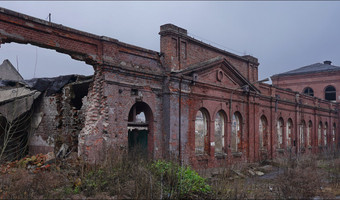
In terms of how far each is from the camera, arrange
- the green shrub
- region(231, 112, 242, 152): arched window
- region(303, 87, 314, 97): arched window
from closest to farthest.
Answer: the green shrub → region(231, 112, 242, 152): arched window → region(303, 87, 314, 97): arched window

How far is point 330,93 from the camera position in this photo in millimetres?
31703

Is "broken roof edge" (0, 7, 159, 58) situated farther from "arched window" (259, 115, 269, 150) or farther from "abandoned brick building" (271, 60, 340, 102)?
"abandoned brick building" (271, 60, 340, 102)

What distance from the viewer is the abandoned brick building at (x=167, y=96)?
10984 millimetres

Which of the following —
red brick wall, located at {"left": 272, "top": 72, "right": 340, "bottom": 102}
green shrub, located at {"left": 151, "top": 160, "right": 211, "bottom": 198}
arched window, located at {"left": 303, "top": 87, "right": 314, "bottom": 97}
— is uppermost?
red brick wall, located at {"left": 272, "top": 72, "right": 340, "bottom": 102}

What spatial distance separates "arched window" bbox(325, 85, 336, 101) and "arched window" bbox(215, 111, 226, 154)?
19157 millimetres

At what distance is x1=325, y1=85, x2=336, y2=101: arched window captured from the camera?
31.3 metres

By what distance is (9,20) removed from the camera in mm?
9430

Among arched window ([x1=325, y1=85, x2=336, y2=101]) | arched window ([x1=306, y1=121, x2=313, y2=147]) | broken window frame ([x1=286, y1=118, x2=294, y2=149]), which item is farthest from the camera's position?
arched window ([x1=325, y1=85, x2=336, y2=101])

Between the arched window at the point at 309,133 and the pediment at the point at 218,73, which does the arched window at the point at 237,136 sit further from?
the arched window at the point at 309,133

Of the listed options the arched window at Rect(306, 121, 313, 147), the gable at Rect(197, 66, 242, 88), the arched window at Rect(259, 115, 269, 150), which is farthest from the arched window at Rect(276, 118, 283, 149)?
the gable at Rect(197, 66, 242, 88)

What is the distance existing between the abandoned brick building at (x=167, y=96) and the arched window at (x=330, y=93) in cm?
1318

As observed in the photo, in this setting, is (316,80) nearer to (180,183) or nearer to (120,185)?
(180,183)

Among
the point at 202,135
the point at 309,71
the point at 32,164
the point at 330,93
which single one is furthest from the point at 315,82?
the point at 32,164

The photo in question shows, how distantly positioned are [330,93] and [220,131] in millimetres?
19846
